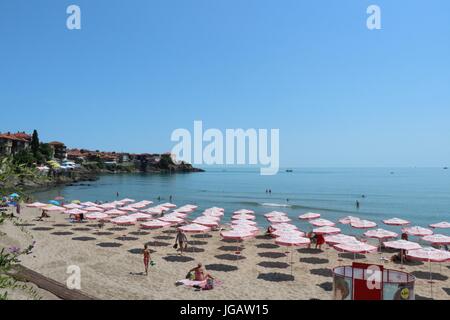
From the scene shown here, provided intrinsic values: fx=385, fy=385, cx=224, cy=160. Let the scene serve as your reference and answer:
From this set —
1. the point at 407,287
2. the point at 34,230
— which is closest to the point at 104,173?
the point at 34,230

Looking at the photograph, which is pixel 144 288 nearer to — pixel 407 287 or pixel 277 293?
pixel 277 293

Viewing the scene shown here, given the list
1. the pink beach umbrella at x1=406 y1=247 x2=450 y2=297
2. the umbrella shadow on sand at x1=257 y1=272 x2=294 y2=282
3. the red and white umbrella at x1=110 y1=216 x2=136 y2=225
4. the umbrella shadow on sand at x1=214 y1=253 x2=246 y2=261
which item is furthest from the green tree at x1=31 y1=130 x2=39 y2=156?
the pink beach umbrella at x1=406 y1=247 x2=450 y2=297

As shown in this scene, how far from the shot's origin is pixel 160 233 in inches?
1093

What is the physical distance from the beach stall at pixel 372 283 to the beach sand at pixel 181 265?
4928 mm

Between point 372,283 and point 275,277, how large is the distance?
329 inches

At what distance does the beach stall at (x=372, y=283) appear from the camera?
7.82 m

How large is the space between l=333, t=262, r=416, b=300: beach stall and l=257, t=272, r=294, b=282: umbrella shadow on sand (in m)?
7.34

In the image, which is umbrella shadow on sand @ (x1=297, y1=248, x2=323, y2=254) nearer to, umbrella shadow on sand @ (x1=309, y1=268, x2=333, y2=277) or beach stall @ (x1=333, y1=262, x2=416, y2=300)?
umbrella shadow on sand @ (x1=309, y1=268, x2=333, y2=277)

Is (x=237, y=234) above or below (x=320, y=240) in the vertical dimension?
above

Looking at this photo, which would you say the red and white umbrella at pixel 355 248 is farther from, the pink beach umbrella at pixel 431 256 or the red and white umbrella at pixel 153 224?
the red and white umbrella at pixel 153 224

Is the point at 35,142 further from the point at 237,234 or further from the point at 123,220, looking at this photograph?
the point at 237,234

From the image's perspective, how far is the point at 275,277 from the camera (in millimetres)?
16141

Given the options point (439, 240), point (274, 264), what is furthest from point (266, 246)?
point (439, 240)

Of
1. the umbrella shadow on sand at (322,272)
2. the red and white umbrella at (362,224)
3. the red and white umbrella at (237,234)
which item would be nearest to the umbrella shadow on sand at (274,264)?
the umbrella shadow on sand at (322,272)
